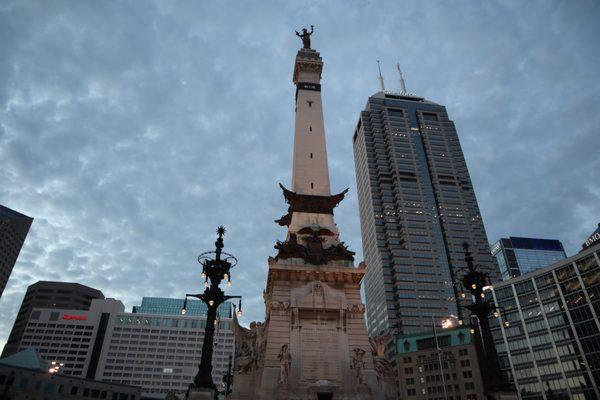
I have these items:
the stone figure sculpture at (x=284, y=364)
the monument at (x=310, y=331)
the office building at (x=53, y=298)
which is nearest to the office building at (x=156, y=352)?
the office building at (x=53, y=298)

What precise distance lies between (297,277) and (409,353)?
62.7 metres

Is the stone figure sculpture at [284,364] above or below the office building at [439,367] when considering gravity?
below

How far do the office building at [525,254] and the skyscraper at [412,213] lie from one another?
66.7 ft

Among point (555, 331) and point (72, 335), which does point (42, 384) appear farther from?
point (72, 335)

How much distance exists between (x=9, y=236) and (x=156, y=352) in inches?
3252

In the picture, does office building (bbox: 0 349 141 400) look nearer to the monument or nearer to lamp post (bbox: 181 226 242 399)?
the monument

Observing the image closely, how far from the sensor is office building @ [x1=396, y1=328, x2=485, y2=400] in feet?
243

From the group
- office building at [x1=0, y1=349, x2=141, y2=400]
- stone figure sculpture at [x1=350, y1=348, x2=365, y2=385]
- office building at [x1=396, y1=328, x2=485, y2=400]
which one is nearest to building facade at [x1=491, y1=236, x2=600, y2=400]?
office building at [x1=396, y1=328, x2=485, y2=400]

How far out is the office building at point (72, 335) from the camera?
131000mm

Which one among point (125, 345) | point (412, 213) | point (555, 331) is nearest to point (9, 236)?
point (125, 345)

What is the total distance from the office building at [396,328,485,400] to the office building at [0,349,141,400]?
5169cm

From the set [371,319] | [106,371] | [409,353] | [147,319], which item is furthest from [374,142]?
[106,371]

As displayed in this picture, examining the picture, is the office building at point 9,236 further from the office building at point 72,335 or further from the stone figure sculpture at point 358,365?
the stone figure sculpture at point 358,365

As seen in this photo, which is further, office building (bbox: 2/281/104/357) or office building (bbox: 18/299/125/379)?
office building (bbox: 2/281/104/357)
